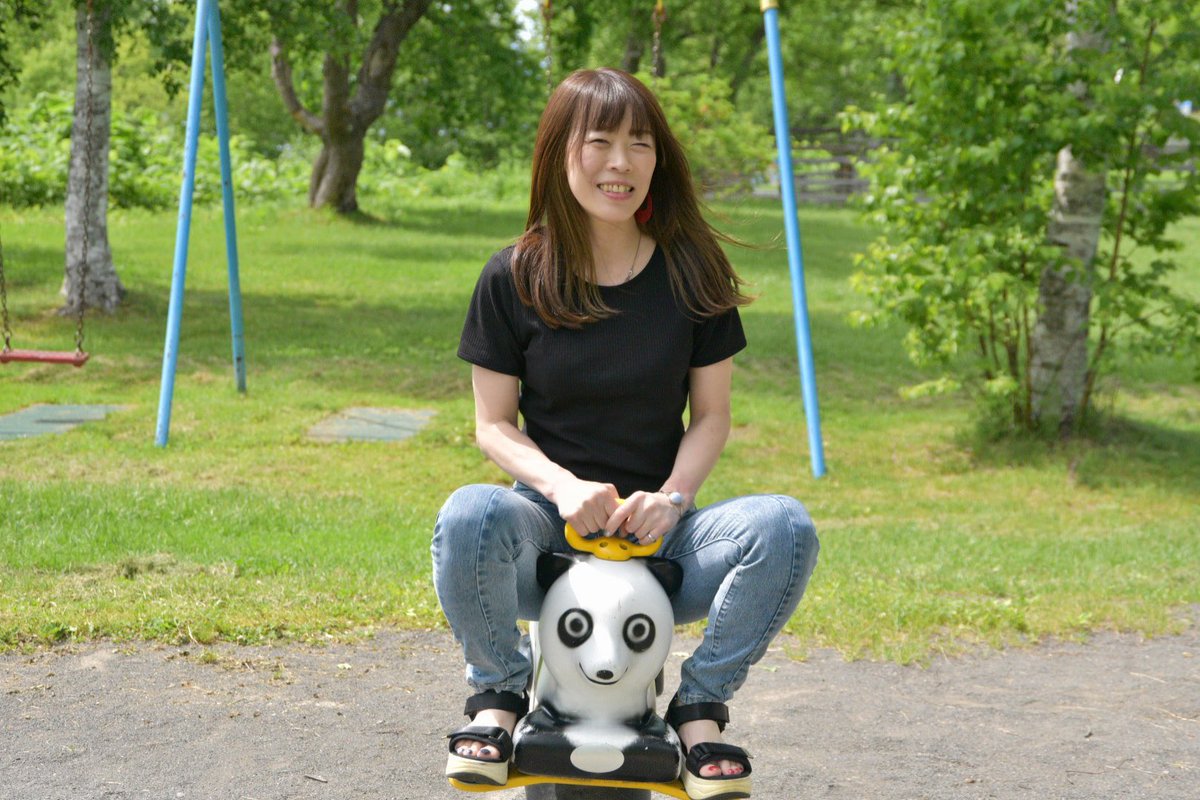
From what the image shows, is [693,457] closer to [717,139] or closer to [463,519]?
[463,519]

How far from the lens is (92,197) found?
11258 millimetres

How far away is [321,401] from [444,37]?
9.21 m

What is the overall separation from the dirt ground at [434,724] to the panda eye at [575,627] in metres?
0.79

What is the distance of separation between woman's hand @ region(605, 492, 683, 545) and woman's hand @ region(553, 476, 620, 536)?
19 mm

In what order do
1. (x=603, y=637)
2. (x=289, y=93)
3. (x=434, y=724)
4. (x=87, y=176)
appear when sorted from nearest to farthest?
(x=603, y=637), (x=434, y=724), (x=87, y=176), (x=289, y=93)

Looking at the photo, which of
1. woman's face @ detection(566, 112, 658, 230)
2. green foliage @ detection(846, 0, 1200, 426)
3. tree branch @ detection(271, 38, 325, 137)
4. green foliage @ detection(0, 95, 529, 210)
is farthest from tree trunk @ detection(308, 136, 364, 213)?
woman's face @ detection(566, 112, 658, 230)

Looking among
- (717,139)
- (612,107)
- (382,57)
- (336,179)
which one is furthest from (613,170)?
(717,139)

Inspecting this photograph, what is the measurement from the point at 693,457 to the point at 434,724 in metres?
1.22

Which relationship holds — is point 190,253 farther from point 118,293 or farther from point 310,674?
point 310,674

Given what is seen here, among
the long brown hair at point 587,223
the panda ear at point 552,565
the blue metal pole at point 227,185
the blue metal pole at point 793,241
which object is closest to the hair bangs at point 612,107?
the long brown hair at point 587,223

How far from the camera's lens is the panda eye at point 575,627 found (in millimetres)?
2521

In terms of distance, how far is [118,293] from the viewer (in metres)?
11.8

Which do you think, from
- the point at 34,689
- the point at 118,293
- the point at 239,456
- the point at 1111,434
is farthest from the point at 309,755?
the point at 118,293

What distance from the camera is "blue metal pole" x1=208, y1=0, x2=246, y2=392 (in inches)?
329
